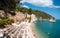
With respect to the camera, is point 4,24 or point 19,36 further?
point 4,24

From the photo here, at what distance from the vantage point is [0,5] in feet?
147

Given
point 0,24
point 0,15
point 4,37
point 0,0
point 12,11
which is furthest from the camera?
point 12,11

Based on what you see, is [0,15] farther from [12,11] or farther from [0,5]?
[12,11]

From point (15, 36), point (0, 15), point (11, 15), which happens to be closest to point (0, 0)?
point (0, 15)

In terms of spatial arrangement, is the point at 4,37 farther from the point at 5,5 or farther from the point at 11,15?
the point at 11,15

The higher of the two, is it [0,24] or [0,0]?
[0,0]

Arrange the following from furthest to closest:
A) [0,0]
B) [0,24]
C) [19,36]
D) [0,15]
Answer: [0,0] < [0,15] < [0,24] < [19,36]

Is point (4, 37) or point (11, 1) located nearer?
point (4, 37)

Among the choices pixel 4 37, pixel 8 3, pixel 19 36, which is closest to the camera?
pixel 4 37

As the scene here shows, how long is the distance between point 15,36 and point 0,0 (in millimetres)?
30819

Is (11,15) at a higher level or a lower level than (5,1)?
lower

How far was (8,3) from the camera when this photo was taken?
48062 millimetres

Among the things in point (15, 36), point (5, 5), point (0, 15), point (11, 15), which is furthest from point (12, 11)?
point (15, 36)

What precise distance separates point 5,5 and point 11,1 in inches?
137
